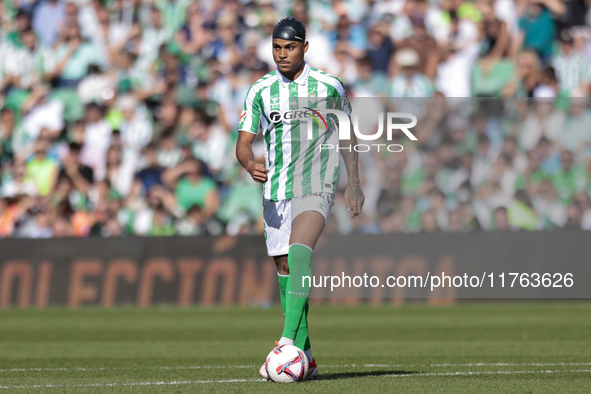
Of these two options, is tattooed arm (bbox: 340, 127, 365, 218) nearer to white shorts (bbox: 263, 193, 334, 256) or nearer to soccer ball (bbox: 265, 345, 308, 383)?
white shorts (bbox: 263, 193, 334, 256)

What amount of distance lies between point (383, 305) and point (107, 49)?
24.4ft

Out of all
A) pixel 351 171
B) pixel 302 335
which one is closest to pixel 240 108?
pixel 351 171

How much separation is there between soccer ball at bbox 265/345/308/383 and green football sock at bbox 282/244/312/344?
0.35 ft

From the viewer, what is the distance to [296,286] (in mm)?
5602

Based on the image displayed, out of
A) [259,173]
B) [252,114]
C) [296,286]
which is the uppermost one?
[252,114]

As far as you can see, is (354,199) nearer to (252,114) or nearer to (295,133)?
(295,133)

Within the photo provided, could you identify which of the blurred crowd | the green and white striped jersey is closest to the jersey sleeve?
the green and white striped jersey

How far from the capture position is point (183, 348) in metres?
8.59

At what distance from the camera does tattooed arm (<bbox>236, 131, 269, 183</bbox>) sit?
5.35 m

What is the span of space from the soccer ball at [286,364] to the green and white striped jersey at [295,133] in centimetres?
97

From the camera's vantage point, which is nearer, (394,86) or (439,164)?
(439,164)

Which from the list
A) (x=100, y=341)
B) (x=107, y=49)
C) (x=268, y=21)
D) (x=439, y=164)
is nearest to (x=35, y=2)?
(x=107, y=49)

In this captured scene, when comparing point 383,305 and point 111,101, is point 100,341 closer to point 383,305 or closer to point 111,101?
point 383,305

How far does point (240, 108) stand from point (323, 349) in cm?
762
